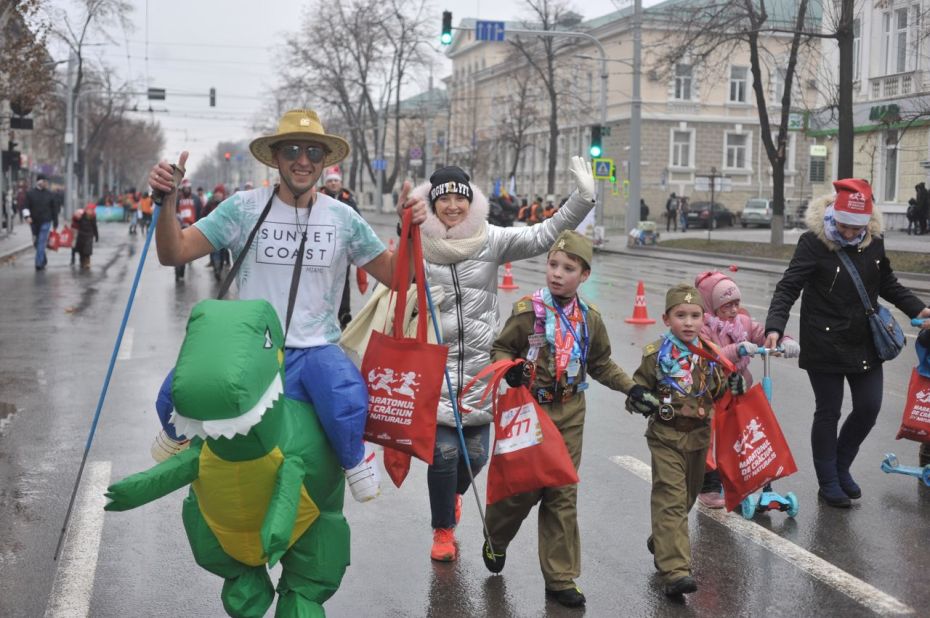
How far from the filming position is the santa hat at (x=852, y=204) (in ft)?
20.1

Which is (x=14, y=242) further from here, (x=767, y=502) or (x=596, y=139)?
(x=767, y=502)

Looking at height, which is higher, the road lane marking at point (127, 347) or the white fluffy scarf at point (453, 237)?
the white fluffy scarf at point (453, 237)

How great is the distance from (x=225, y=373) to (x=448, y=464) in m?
1.98

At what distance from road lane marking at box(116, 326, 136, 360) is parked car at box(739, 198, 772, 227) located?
147 ft

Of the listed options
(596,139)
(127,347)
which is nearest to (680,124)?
(596,139)

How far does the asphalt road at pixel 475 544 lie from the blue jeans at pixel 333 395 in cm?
109

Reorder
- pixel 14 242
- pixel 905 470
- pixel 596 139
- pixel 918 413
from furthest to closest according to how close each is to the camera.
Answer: pixel 596 139 < pixel 14 242 < pixel 905 470 < pixel 918 413

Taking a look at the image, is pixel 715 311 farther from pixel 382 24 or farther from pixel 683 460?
pixel 382 24

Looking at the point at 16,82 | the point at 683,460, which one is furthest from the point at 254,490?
the point at 16,82

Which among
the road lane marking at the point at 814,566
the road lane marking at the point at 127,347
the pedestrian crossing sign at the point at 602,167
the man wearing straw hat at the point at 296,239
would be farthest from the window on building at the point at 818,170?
the man wearing straw hat at the point at 296,239

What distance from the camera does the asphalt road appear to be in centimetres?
477

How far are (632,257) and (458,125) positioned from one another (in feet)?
201

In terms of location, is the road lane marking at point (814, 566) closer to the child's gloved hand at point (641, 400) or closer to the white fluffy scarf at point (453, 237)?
the child's gloved hand at point (641, 400)

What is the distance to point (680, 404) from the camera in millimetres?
5145
